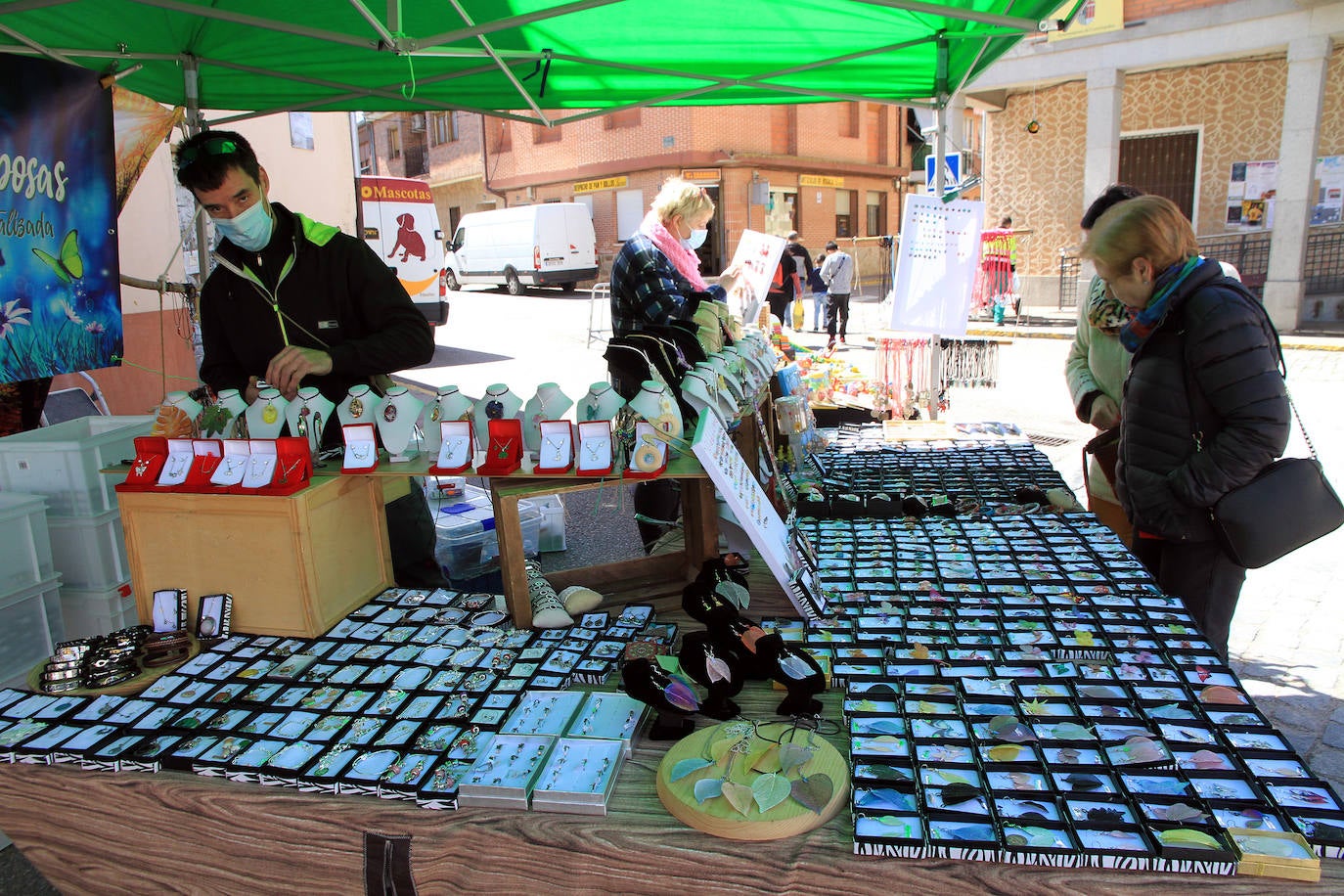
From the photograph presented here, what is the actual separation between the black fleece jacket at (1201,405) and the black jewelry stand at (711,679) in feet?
4.12

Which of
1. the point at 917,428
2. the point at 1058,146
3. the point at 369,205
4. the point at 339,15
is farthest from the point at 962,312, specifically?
the point at 1058,146

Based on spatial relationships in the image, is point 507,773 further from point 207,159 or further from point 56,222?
point 56,222

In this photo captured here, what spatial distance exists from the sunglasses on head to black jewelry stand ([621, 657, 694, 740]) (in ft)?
5.23

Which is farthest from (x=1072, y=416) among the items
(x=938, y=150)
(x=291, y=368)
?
(x=291, y=368)

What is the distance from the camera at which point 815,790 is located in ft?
3.89

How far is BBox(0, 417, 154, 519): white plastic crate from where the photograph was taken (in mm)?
2258

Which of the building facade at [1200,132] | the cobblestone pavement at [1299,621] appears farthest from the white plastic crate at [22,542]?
the building facade at [1200,132]

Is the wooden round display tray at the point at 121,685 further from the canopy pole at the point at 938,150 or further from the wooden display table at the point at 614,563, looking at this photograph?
the canopy pole at the point at 938,150

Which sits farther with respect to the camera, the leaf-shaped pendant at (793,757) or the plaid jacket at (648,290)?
the plaid jacket at (648,290)

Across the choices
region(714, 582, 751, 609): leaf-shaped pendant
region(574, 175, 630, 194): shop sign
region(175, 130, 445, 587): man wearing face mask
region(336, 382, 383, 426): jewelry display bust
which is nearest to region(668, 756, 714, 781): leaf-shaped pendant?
region(714, 582, 751, 609): leaf-shaped pendant

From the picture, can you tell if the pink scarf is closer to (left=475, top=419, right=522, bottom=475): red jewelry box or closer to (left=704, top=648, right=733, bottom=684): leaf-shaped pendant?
(left=475, top=419, right=522, bottom=475): red jewelry box

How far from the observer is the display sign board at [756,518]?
1722 millimetres

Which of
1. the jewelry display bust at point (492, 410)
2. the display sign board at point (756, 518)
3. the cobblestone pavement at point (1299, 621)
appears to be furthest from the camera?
the cobblestone pavement at point (1299, 621)

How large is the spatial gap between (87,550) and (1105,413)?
306 centimetres
